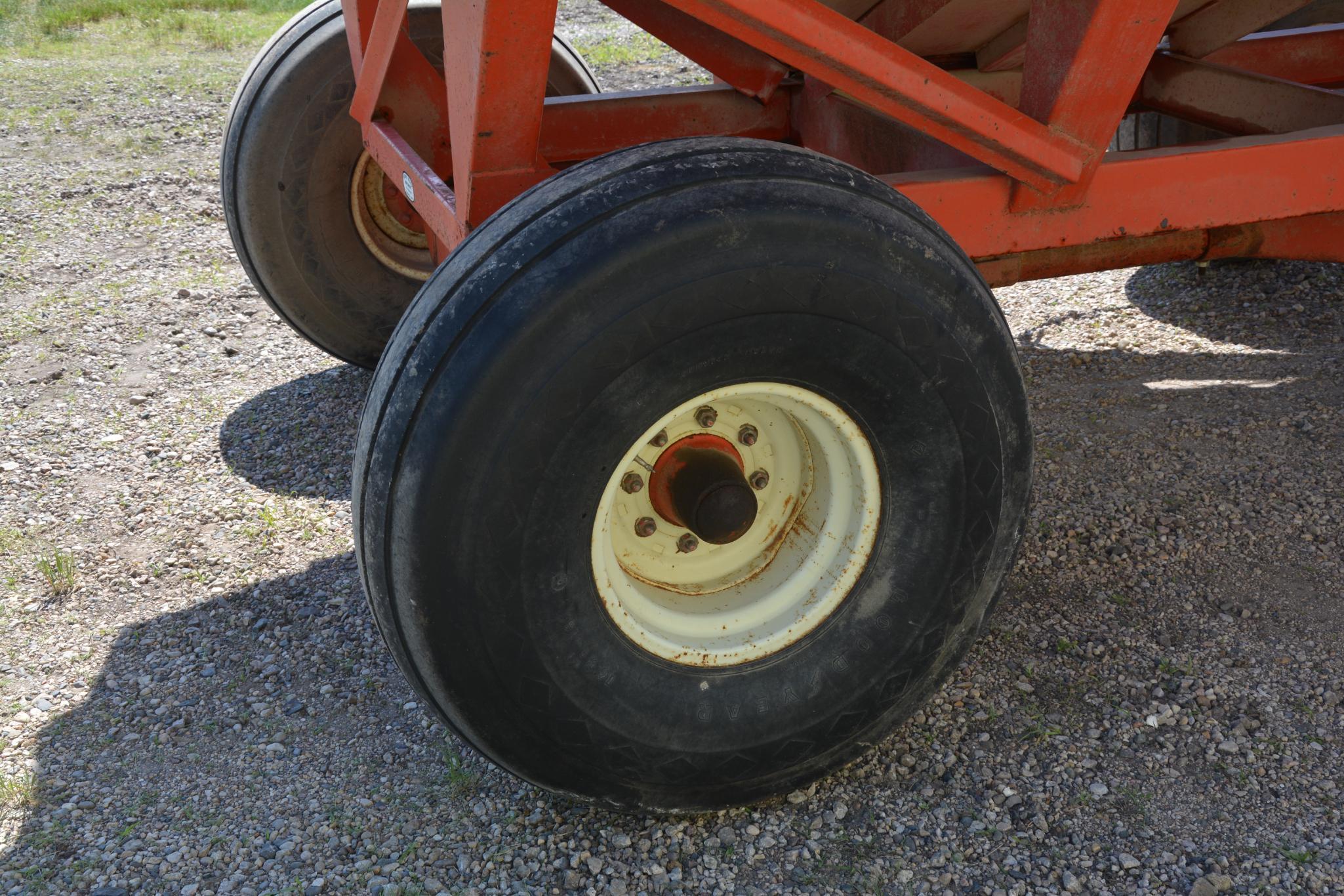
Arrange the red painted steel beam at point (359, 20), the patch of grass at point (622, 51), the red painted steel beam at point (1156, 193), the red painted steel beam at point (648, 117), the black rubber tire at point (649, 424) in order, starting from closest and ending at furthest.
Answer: the black rubber tire at point (649, 424), the red painted steel beam at point (1156, 193), the red painted steel beam at point (359, 20), the red painted steel beam at point (648, 117), the patch of grass at point (622, 51)

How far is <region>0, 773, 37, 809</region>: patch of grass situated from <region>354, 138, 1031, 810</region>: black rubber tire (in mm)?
963

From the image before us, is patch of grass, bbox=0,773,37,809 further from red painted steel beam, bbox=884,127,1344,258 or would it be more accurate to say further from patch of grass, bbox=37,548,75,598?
red painted steel beam, bbox=884,127,1344,258

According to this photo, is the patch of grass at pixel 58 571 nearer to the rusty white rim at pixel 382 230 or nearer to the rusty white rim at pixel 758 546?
the rusty white rim at pixel 382 230

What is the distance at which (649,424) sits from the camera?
1860mm

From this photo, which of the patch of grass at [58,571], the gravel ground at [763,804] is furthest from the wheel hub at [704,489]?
the patch of grass at [58,571]

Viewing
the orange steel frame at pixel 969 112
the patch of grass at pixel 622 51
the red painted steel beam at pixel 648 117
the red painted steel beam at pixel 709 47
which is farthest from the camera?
the patch of grass at pixel 622 51

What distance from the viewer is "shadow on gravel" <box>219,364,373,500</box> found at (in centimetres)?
349

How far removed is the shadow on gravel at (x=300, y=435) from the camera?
11.5 ft

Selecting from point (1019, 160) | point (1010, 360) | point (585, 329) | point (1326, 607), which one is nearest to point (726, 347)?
point (585, 329)

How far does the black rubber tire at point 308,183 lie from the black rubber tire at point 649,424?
194cm

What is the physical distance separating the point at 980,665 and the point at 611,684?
3.23ft

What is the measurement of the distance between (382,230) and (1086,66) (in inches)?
94.3

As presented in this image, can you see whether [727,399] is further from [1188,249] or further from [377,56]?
[1188,249]

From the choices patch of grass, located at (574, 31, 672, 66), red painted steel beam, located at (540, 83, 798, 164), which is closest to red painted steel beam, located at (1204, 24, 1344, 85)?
red painted steel beam, located at (540, 83, 798, 164)
